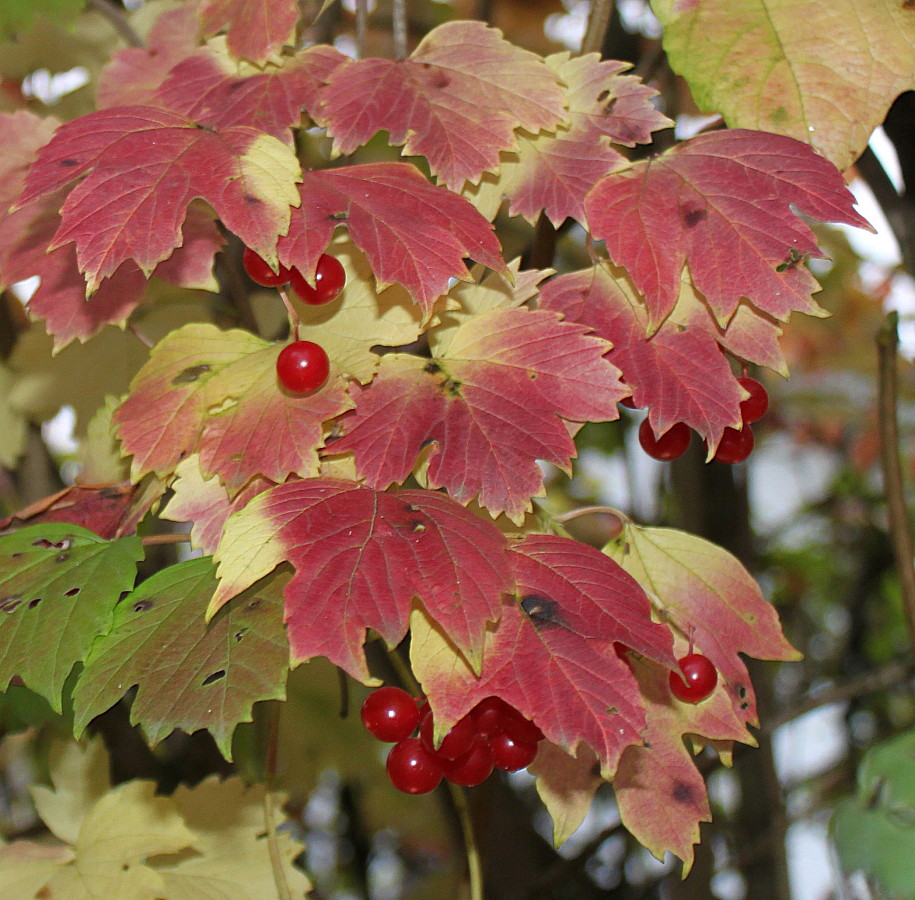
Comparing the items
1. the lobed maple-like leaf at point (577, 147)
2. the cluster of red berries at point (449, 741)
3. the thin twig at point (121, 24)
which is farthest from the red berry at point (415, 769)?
the thin twig at point (121, 24)

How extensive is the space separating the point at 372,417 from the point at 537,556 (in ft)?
0.42

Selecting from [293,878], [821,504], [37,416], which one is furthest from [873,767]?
[821,504]

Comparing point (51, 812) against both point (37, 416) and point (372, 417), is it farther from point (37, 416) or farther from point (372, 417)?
point (372, 417)

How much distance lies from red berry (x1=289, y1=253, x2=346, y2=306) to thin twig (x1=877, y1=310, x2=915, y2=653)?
531mm

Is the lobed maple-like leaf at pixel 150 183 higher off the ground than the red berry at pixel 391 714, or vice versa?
the lobed maple-like leaf at pixel 150 183

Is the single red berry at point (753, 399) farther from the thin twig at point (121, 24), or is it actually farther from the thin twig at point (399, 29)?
the thin twig at point (121, 24)

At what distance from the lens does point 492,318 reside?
0.60 m

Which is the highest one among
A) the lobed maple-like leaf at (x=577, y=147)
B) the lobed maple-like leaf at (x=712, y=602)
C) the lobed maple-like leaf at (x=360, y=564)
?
the lobed maple-like leaf at (x=577, y=147)

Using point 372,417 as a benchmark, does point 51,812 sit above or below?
below

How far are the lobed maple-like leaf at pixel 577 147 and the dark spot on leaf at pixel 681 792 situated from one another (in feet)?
1.17

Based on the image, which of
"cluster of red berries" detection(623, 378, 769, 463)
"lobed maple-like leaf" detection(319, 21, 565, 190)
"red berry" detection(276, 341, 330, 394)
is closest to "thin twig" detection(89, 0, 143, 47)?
"lobed maple-like leaf" detection(319, 21, 565, 190)

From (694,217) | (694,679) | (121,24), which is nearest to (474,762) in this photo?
(694,679)

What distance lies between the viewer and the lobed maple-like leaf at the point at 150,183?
54 centimetres

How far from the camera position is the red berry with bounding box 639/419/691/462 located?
0.66 m
